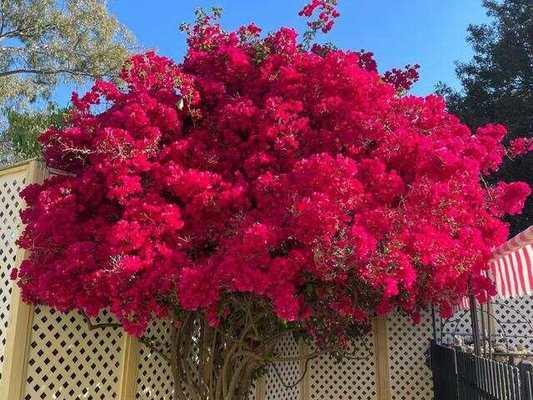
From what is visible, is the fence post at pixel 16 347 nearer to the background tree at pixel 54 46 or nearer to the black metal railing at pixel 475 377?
the black metal railing at pixel 475 377

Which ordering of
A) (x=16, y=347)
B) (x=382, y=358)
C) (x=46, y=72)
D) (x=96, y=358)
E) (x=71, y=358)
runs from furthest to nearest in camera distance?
(x=46, y=72), (x=382, y=358), (x=96, y=358), (x=71, y=358), (x=16, y=347)

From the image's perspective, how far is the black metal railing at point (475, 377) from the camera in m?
3.16

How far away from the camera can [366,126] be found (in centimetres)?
452

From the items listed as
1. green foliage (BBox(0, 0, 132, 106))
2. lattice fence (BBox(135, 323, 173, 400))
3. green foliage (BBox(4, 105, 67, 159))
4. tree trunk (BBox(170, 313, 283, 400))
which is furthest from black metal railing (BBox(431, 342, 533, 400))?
green foliage (BBox(0, 0, 132, 106))

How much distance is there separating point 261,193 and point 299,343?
3396 mm

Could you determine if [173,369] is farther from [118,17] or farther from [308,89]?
[118,17]

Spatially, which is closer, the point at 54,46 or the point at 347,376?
the point at 347,376

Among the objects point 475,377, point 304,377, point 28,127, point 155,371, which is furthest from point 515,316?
point 28,127

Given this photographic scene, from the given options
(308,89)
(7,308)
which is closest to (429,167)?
(308,89)

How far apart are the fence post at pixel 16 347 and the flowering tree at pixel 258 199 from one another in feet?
0.99

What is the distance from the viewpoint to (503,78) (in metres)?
13.0

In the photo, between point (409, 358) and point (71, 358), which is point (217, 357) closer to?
point (71, 358)

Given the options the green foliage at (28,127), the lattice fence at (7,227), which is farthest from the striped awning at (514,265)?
the green foliage at (28,127)

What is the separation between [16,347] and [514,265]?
4217 millimetres
